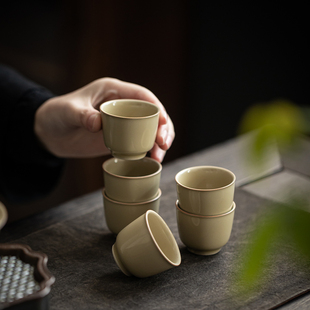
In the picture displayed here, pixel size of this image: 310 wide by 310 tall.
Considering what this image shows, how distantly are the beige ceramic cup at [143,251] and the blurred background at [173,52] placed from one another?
5.34ft

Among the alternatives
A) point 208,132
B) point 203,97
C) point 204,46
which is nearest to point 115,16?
point 204,46

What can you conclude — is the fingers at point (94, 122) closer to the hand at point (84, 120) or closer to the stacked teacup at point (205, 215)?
the hand at point (84, 120)

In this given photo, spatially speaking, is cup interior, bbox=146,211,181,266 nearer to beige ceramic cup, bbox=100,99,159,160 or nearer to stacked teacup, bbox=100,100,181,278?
stacked teacup, bbox=100,100,181,278

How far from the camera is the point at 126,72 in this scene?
2.61 m

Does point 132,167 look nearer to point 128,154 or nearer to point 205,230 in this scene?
point 128,154

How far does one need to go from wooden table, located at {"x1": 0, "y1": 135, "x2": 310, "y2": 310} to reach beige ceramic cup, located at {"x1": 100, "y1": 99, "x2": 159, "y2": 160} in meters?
0.22

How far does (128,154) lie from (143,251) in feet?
0.76

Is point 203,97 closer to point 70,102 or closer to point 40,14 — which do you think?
point 40,14

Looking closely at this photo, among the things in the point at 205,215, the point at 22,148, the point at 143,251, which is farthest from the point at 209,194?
the point at 22,148

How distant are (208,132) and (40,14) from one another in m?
1.34

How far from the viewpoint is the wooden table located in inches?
28.2

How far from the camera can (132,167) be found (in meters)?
1.00

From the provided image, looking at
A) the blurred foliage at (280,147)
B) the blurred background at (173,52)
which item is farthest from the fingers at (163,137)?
the blurred background at (173,52)

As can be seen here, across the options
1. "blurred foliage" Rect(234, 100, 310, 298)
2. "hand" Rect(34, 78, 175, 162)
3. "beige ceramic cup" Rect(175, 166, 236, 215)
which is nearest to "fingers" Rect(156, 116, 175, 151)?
"hand" Rect(34, 78, 175, 162)
